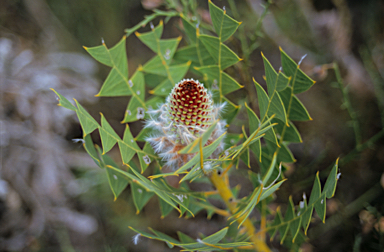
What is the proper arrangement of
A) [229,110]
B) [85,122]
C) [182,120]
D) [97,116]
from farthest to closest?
[97,116] → [229,110] → [182,120] → [85,122]

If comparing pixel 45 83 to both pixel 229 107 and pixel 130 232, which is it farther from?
pixel 229 107

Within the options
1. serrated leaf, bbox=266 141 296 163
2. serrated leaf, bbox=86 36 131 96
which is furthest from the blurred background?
serrated leaf, bbox=86 36 131 96

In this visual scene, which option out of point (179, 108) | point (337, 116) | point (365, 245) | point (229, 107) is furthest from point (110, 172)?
point (337, 116)

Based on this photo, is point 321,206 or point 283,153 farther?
point 283,153

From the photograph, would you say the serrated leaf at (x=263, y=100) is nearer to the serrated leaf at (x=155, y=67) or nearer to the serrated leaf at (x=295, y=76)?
the serrated leaf at (x=295, y=76)

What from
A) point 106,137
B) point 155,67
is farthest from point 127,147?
point 155,67

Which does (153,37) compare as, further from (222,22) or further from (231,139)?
(231,139)
